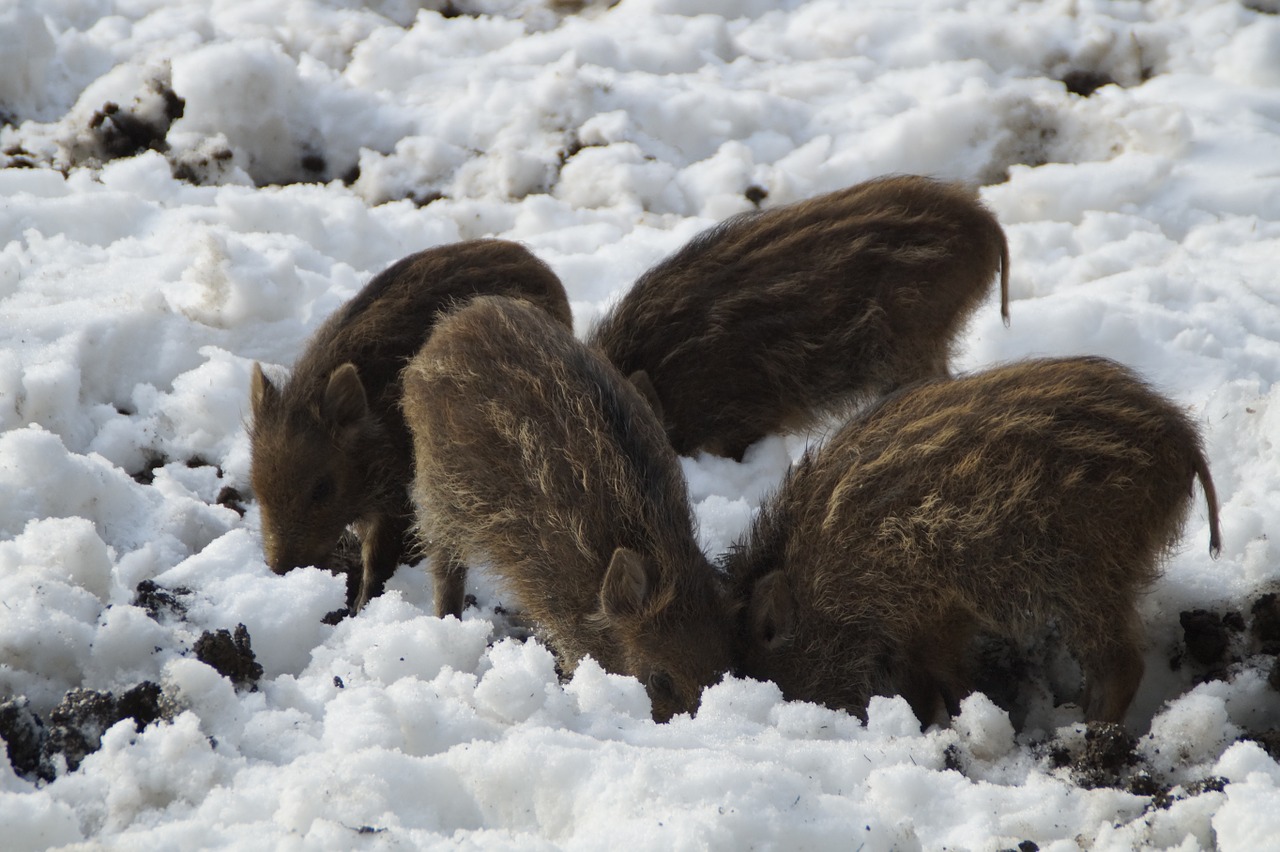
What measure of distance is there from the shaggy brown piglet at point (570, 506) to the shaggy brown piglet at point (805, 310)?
2.99 ft

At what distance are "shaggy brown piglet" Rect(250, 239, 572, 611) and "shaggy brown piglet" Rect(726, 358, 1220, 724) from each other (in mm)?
1399

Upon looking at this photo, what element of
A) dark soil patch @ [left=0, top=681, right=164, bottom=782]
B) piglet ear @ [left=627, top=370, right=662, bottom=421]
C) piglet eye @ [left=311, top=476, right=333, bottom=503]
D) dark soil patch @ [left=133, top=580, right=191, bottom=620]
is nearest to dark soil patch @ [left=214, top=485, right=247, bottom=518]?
piglet eye @ [left=311, top=476, right=333, bottom=503]

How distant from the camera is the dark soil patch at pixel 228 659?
2643mm

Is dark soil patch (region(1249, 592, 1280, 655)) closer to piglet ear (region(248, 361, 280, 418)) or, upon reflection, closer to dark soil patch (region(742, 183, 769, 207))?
piglet ear (region(248, 361, 280, 418))

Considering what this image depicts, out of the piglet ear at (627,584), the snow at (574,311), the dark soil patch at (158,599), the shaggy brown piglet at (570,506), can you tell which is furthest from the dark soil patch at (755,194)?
the dark soil patch at (158,599)

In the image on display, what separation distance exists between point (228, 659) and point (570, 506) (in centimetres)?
111

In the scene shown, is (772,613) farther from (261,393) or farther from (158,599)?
(261,393)

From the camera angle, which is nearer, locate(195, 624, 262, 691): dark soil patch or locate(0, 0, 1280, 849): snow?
locate(0, 0, 1280, 849): snow

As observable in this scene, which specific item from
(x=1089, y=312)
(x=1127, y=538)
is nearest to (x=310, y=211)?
(x=1089, y=312)

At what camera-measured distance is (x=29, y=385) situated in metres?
3.96

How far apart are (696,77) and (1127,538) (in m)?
4.19

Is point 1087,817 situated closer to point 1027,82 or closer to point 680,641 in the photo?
point 680,641

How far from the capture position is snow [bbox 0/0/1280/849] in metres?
2.28

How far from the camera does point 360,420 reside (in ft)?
13.5
